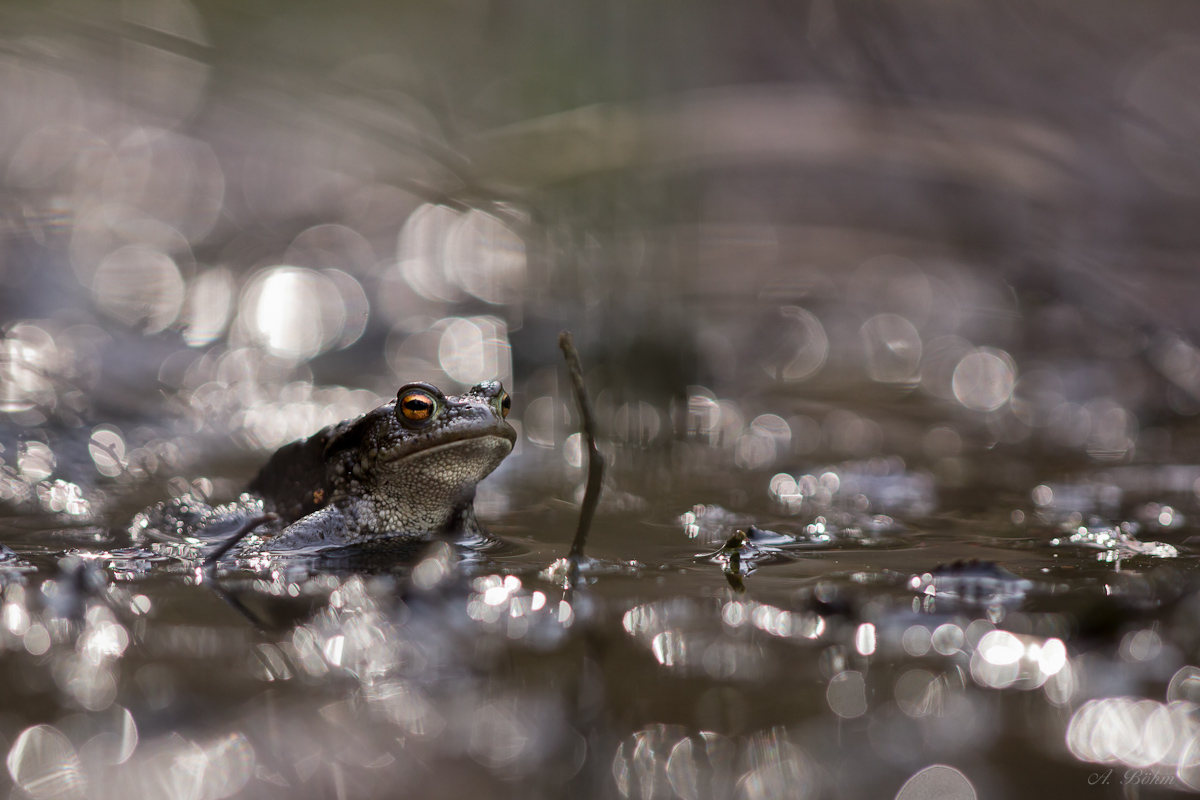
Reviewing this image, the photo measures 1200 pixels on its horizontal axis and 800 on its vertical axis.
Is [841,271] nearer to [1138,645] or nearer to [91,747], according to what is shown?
[1138,645]

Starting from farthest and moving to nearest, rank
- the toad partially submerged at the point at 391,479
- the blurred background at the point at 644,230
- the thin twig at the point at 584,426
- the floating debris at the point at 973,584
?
1. the blurred background at the point at 644,230
2. the toad partially submerged at the point at 391,479
3. the thin twig at the point at 584,426
4. the floating debris at the point at 973,584

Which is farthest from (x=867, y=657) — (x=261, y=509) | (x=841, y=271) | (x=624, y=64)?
(x=841, y=271)

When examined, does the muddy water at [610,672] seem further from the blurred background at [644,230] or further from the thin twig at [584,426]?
the blurred background at [644,230]

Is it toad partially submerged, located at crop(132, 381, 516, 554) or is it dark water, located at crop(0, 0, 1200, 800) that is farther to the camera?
toad partially submerged, located at crop(132, 381, 516, 554)

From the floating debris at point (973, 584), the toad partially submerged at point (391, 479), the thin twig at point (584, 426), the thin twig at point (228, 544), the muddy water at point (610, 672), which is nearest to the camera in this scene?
the muddy water at point (610, 672)

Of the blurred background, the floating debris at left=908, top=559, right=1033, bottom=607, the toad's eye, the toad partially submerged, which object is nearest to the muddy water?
the floating debris at left=908, top=559, right=1033, bottom=607

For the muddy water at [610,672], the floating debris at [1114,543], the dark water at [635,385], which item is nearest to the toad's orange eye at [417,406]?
the dark water at [635,385]

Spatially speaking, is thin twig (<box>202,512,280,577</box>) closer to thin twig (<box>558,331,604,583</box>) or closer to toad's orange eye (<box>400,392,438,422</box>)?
toad's orange eye (<box>400,392,438,422</box>)

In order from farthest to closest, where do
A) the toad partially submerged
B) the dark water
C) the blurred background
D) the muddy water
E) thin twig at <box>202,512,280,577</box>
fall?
the blurred background → the toad partially submerged → thin twig at <box>202,512,280,577</box> → the dark water → the muddy water
